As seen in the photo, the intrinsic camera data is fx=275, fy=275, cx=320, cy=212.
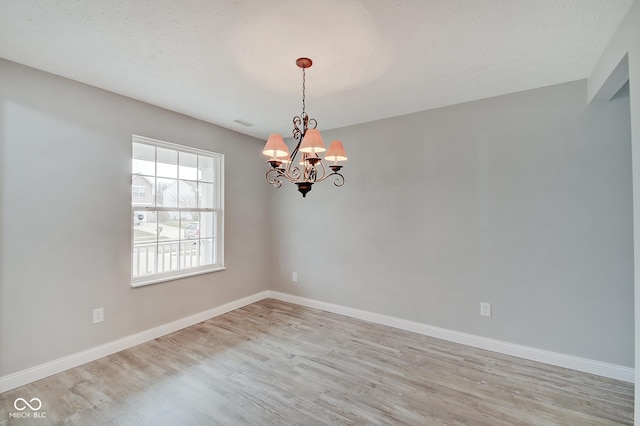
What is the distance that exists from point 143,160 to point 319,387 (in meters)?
2.89

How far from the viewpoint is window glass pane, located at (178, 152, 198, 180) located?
3.40 m

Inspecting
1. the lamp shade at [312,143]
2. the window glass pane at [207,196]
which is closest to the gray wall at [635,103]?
the lamp shade at [312,143]

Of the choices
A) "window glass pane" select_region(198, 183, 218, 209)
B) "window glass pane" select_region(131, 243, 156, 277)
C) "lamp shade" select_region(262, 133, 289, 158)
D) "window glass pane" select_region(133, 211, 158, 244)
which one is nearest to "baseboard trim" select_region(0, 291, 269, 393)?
"window glass pane" select_region(131, 243, 156, 277)

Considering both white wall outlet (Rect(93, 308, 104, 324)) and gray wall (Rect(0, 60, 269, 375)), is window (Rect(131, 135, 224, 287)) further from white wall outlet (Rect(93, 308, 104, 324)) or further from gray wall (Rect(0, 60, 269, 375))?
white wall outlet (Rect(93, 308, 104, 324))

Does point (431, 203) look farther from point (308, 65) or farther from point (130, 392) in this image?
point (130, 392)

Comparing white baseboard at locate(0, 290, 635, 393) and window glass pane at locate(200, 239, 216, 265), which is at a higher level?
window glass pane at locate(200, 239, 216, 265)

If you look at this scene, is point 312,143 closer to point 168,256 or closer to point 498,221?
point 498,221

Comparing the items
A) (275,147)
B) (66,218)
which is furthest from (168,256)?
(275,147)

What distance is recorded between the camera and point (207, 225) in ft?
12.3

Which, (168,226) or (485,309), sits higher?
(168,226)

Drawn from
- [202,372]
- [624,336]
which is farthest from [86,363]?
[624,336]

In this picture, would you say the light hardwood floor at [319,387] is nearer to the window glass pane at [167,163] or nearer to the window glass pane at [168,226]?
the window glass pane at [168,226]

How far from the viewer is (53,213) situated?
2355mm

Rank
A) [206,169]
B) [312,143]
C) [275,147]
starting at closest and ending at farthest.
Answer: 1. [312,143]
2. [275,147]
3. [206,169]
